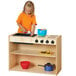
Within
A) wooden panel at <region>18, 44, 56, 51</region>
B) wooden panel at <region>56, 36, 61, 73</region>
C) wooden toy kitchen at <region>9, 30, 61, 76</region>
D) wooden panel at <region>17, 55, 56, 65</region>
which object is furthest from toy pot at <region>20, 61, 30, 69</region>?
wooden panel at <region>56, 36, 61, 73</region>

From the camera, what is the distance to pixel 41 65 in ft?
17.0

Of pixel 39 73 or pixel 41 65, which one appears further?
pixel 41 65

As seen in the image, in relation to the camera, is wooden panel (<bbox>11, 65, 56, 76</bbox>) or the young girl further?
the young girl

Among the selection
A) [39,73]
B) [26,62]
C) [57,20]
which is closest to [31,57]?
[26,62]

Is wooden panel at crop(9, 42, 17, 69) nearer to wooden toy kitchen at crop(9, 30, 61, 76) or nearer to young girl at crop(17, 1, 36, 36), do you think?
wooden toy kitchen at crop(9, 30, 61, 76)

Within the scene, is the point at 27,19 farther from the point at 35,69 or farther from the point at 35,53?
the point at 35,69

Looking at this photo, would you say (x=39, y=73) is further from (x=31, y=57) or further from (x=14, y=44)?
(x=14, y=44)

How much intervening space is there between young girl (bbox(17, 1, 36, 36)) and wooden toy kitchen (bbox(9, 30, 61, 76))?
0.49 feet

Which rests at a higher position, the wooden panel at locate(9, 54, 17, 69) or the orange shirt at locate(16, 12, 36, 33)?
the orange shirt at locate(16, 12, 36, 33)

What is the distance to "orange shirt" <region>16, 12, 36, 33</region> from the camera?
16.8ft

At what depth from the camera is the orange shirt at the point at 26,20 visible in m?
5.11

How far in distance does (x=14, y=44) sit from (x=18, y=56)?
29 cm

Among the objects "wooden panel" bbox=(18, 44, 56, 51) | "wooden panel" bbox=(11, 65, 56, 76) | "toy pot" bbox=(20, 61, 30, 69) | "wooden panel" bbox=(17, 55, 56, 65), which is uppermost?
"wooden panel" bbox=(18, 44, 56, 51)

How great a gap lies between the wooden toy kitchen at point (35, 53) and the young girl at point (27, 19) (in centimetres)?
15
